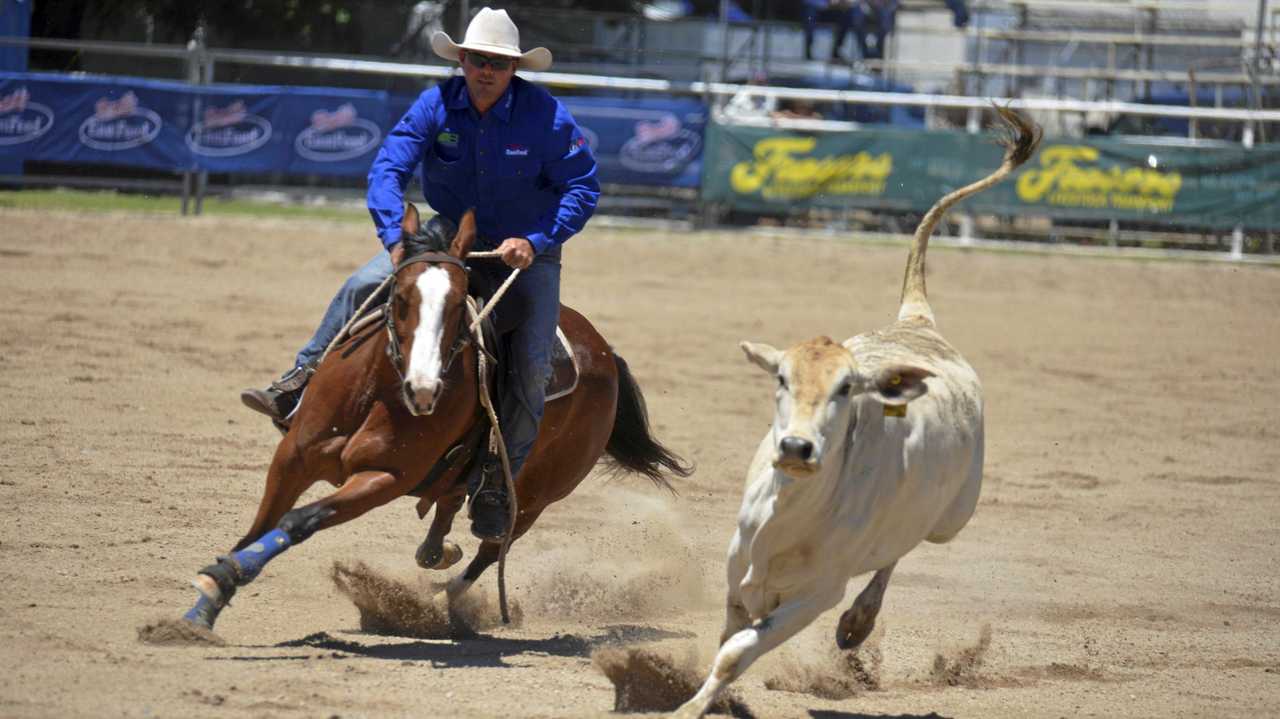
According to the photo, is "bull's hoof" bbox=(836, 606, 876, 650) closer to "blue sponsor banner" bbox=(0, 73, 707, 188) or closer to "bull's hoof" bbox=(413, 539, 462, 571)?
"bull's hoof" bbox=(413, 539, 462, 571)

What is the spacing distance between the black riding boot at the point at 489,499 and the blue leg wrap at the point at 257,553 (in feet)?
3.39

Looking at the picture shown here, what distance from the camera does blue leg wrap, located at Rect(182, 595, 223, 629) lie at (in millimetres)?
5354

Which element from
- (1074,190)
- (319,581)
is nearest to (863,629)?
(319,581)

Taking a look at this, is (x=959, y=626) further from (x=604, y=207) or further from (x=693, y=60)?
(x=693, y=60)

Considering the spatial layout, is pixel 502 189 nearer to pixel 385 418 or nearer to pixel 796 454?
pixel 385 418

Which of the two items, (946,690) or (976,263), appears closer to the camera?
(946,690)

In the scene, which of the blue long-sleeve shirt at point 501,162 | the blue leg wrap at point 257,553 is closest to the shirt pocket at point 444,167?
the blue long-sleeve shirt at point 501,162

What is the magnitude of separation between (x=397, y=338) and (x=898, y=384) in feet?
5.90

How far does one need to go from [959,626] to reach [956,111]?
17.9m

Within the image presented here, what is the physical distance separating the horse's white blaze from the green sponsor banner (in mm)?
14933

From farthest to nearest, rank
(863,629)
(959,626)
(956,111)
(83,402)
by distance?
(956,111) < (83,402) < (959,626) < (863,629)

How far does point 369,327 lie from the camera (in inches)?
227

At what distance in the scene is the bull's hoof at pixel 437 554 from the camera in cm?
665

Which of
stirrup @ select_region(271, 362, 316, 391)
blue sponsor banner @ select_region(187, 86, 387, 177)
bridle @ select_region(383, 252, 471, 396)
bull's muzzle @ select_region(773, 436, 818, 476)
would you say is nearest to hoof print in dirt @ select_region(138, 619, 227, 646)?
stirrup @ select_region(271, 362, 316, 391)
